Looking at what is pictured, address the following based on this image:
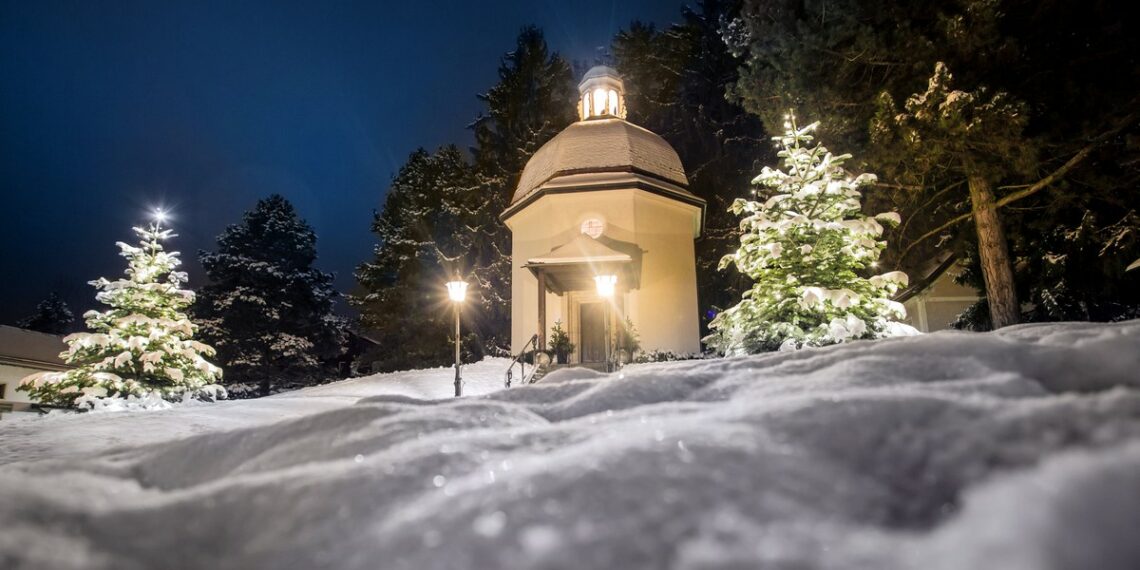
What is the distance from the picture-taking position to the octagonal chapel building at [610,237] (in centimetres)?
1653

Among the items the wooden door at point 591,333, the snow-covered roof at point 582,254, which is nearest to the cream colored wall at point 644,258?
the wooden door at point 591,333

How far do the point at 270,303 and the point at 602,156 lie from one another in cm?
1878

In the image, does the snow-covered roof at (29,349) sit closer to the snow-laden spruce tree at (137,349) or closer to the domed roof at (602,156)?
the snow-laden spruce tree at (137,349)

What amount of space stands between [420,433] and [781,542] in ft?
3.68

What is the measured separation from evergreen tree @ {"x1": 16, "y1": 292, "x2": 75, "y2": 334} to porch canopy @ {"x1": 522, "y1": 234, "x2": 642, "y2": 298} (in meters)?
41.4

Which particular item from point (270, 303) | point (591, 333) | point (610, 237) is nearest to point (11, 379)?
point (270, 303)

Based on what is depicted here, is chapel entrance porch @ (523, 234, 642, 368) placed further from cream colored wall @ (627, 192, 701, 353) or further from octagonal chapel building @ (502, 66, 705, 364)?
cream colored wall @ (627, 192, 701, 353)

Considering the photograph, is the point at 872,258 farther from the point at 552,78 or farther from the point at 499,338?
the point at 552,78

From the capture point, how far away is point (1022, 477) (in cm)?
104

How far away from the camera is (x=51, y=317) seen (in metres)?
37.9

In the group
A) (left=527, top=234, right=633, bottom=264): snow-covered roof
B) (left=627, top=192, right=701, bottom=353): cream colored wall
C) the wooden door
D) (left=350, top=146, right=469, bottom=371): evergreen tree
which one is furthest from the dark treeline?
(left=350, top=146, right=469, bottom=371): evergreen tree

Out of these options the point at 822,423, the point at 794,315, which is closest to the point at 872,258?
the point at 794,315

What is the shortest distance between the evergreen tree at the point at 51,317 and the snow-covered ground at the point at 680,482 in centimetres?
4948

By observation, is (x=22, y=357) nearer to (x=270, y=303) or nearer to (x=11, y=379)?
(x=11, y=379)
